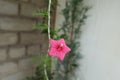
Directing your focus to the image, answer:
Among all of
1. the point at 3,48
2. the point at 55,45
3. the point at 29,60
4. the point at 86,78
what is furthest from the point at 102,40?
the point at 3,48

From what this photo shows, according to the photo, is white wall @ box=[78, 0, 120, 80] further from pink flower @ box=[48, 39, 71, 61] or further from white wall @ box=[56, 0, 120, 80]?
pink flower @ box=[48, 39, 71, 61]

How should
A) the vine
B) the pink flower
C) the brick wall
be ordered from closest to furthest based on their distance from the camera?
the pink flower < the brick wall < the vine

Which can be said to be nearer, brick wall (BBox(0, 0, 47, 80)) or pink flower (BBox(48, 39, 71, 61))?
pink flower (BBox(48, 39, 71, 61))

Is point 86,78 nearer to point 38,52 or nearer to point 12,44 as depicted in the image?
point 38,52

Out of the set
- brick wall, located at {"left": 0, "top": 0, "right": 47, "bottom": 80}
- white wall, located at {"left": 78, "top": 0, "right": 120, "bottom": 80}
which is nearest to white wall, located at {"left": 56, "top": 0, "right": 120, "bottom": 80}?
white wall, located at {"left": 78, "top": 0, "right": 120, "bottom": 80}

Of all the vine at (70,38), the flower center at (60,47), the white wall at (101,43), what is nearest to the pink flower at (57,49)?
the flower center at (60,47)
